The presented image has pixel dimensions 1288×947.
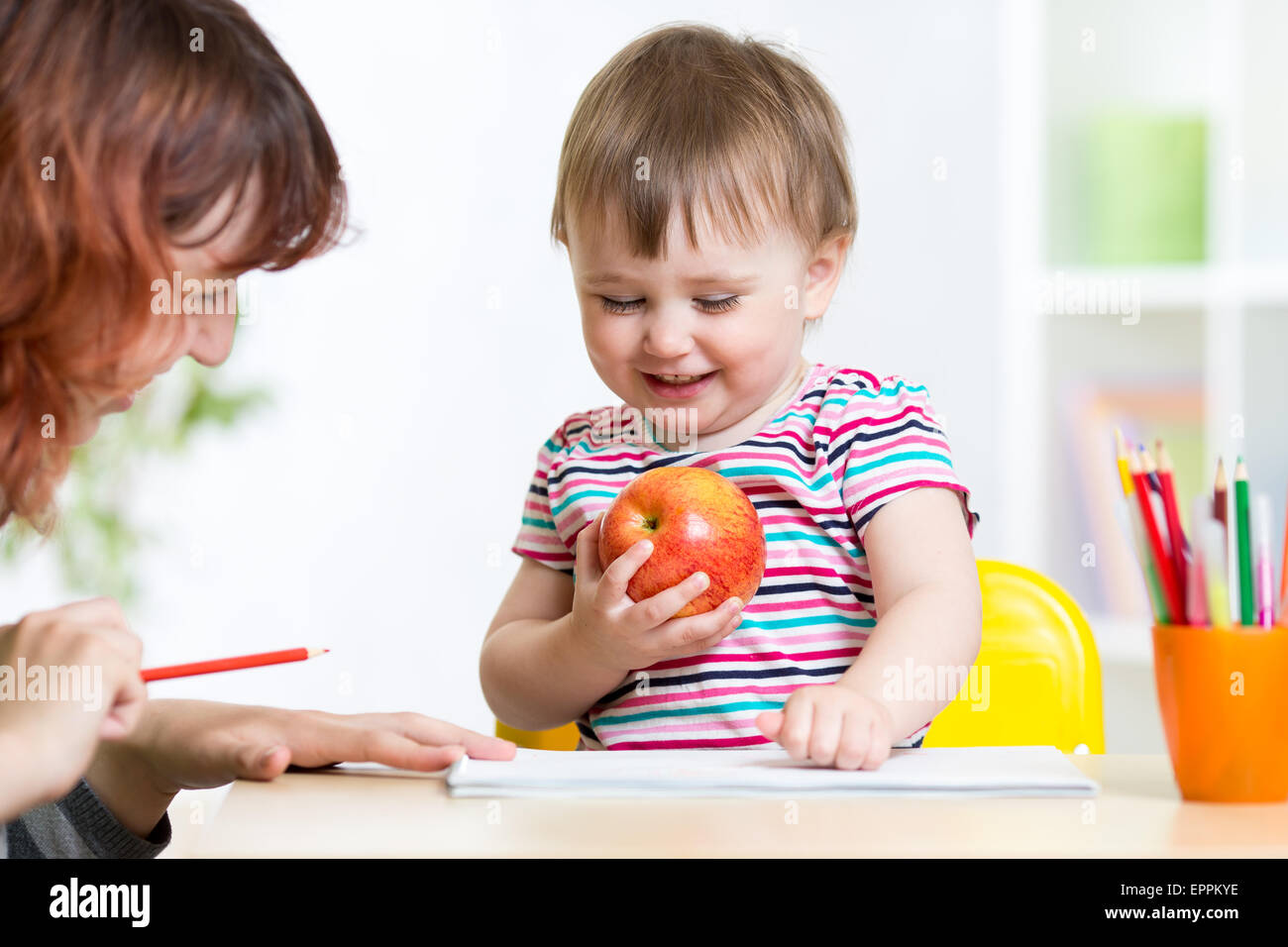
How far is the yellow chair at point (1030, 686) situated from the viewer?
1.24 m

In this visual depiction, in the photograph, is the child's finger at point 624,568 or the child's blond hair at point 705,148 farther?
the child's blond hair at point 705,148

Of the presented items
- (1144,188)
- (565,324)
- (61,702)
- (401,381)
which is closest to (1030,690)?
(61,702)

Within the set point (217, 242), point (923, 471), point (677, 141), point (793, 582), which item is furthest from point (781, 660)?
point (217, 242)

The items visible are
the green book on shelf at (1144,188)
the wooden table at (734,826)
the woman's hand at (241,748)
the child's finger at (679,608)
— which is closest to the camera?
the wooden table at (734,826)

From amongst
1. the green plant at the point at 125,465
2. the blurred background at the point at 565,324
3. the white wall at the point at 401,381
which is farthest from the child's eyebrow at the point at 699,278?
the green plant at the point at 125,465

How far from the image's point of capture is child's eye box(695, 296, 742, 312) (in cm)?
114

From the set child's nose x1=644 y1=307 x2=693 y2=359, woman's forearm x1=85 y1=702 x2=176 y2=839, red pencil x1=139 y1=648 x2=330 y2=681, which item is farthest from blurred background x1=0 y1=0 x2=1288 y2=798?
red pencil x1=139 y1=648 x2=330 y2=681

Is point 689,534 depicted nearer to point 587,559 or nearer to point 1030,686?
point 587,559

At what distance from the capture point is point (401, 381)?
2969mm

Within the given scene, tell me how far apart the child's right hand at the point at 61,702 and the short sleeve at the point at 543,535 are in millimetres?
540

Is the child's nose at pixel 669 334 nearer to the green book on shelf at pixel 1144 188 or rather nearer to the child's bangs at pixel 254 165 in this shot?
the child's bangs at pixel 254 165

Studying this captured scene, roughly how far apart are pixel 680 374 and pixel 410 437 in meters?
1.87

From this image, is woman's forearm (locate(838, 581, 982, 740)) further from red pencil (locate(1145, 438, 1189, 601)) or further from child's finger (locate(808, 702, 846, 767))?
red pencil (locate(1145, 438, 1189, 601))

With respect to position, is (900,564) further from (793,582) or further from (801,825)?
(801,825)
